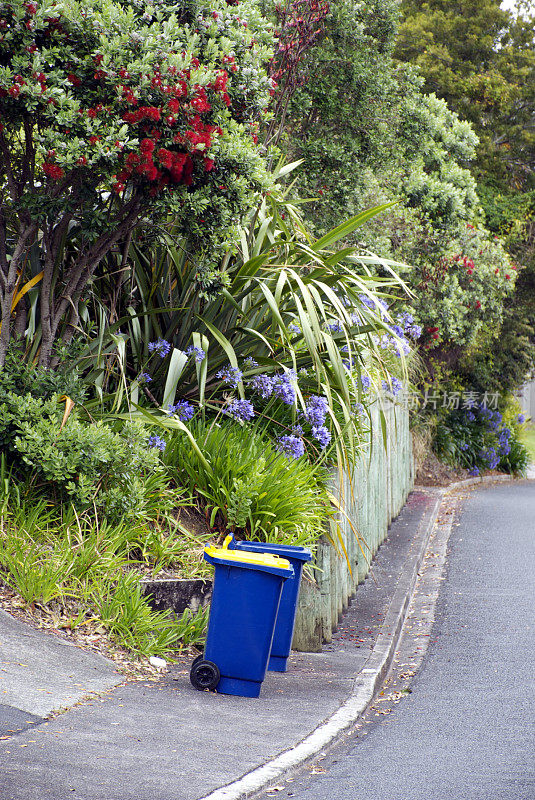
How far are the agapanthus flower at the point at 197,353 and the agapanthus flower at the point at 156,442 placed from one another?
0.68 metres

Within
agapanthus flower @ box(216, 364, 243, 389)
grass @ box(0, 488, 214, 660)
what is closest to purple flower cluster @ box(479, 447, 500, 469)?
agapanthus flower @ box(216, 364, 243, 389)

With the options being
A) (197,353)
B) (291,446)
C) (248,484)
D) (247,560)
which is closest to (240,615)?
(247,560)

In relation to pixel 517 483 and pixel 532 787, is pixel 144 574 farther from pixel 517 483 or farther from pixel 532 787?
pixel 517 483

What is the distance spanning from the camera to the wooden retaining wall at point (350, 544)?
5.93 m

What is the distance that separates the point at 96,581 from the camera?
197 inches

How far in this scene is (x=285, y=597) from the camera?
5.20 metres

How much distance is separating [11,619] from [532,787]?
2.86m

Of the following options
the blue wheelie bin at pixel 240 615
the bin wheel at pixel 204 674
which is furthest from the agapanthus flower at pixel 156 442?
the bin wheel at pixel 204 674

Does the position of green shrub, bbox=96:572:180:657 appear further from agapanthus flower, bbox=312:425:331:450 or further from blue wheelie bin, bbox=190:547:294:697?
agapanthus flower, bbox=312:425:331:450

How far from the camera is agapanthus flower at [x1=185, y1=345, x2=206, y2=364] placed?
6.05 meters

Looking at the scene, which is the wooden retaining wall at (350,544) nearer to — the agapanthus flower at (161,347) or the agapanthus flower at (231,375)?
the agapanthus flower at (231,375)

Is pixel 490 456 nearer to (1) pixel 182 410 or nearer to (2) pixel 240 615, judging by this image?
(1) pixel 182 410

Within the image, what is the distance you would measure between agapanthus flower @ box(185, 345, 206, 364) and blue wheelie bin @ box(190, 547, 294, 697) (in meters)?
1.80

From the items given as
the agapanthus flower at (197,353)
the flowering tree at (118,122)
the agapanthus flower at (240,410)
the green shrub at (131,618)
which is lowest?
the green shrub at (131,618)
